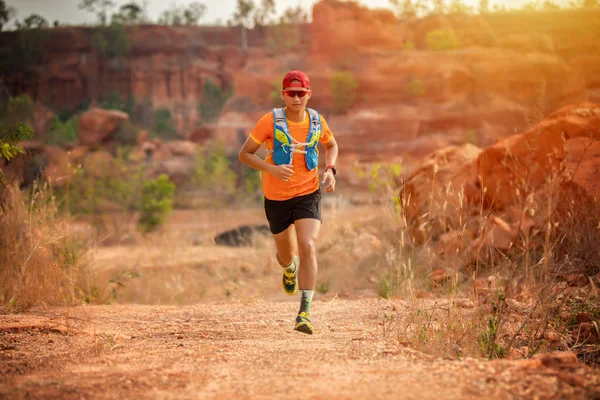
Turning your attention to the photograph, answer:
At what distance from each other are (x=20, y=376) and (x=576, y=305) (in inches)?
152

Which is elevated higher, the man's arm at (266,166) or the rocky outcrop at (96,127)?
the man's arm at (266,166)

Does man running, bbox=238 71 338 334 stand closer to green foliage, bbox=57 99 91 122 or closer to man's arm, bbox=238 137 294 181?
man's arm, bbox=238 137 294 181

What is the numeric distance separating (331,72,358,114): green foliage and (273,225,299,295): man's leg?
40.5 metres

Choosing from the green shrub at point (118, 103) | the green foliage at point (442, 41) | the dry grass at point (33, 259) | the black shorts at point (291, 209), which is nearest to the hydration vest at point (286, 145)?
the black shorts at point (291, 209)

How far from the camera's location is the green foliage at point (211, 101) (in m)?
57.7

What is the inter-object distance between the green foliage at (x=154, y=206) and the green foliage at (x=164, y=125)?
81.7 ft

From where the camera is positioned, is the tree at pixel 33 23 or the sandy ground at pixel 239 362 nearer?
the sandy ground at pixel 239 362

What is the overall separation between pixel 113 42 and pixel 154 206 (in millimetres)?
41829

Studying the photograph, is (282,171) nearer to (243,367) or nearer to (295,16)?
(243,367)

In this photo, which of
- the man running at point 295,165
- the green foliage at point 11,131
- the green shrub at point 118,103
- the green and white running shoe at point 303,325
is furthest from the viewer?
the green shrub at point 118,103

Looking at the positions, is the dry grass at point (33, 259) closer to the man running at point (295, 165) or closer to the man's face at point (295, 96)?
the man running at point (295, 165)

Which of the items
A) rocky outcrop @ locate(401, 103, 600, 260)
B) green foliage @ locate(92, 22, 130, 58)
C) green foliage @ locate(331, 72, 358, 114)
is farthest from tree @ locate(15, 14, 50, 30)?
rocky outcrop @ locate(401, 103, 600, 260)

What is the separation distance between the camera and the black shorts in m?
4.94

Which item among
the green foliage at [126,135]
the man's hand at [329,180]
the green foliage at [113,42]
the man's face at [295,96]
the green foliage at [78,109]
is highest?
the green foliage at [113,42]
